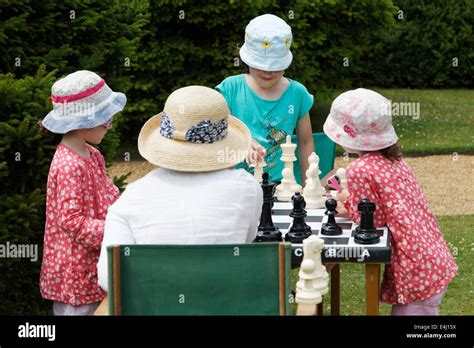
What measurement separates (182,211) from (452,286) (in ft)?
12.4

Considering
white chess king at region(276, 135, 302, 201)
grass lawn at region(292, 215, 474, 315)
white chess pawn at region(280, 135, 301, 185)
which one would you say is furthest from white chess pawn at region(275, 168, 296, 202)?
grass lawn at region(292, 215, 474, 315)

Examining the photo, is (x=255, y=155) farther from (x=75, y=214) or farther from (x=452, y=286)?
(x=452, y=286)

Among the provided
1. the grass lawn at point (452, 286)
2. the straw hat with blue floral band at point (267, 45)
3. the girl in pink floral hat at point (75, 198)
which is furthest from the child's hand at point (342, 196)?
the grass lawn at point (452, 286)

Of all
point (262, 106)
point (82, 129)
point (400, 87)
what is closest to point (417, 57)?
point (400, 87)

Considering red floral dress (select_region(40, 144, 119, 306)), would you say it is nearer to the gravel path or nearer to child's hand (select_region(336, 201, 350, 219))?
child's hand (select_region(336, 201, 350, 219))

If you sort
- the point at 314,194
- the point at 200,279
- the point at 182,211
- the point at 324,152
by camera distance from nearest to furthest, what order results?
the point at 200,279
the point at 182,211
the point at 314,194
the point at 324,152

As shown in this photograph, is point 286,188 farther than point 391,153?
Yes

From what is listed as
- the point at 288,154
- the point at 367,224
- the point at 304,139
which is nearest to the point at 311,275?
the point at 367,224

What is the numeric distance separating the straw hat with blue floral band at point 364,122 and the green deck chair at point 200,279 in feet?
3.35

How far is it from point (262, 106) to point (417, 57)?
43.0ft

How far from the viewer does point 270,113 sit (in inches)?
226

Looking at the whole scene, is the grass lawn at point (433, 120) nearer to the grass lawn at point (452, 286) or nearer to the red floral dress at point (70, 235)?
the grass lawn at point (452, 286)

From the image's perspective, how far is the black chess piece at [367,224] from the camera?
4.28 m
